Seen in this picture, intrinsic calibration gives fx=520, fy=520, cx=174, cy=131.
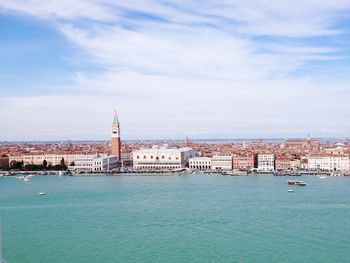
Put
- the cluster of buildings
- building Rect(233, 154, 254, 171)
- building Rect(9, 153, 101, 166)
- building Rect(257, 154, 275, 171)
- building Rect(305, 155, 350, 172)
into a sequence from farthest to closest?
building Rect(9, 153, 101, 166), building Rect(233, 154, 254, 171), building Rect(257, 154, 275, 171), the cluster of buildings, building Rect(305, 155, 350, 172)

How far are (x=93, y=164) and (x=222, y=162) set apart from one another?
14.0ft

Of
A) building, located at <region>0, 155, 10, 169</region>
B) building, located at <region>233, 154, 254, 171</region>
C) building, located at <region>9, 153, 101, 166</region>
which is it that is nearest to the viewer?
building, located at <region>233, 154, 254, 171</region>

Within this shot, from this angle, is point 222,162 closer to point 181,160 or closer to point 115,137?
point 181,160

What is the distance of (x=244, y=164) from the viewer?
16844 millimetres

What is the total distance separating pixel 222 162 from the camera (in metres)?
17.1

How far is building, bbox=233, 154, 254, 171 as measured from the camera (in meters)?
16.8

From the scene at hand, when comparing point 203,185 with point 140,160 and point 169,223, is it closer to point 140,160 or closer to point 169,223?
point 169,223

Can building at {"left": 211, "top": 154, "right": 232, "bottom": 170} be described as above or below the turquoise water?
above

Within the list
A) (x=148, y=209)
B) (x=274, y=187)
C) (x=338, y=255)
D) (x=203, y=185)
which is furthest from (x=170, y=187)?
(x=338, y=255)

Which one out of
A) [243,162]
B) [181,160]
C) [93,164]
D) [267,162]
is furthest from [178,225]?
[181,160]

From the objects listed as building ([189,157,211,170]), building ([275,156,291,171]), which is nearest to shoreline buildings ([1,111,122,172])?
building ([189,157,211,170])

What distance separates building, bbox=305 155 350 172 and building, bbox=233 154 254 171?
5.93ft

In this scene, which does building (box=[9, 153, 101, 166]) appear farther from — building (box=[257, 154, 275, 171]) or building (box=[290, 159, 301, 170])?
building (box=[290, 159, 301, 170])

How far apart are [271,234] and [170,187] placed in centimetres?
542
